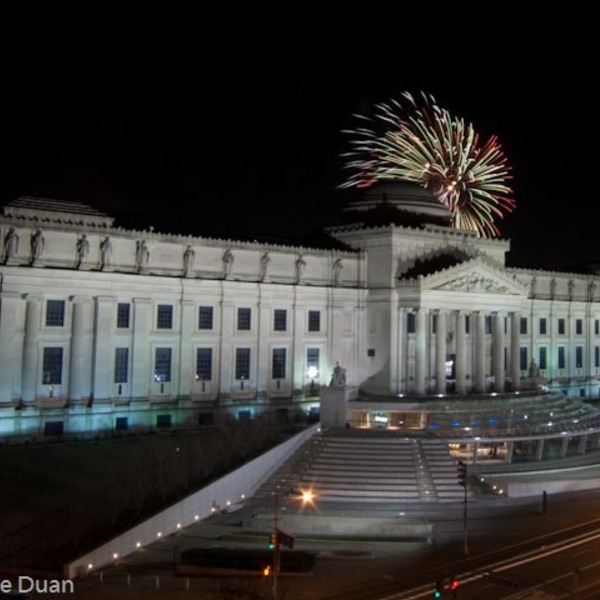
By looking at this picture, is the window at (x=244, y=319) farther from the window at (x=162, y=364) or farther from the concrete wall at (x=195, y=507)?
the concrete wall at (x=195, y=507)

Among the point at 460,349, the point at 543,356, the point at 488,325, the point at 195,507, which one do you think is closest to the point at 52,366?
the point at 195,507

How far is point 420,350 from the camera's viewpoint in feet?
269

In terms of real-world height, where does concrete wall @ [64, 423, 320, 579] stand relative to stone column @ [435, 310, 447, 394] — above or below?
below

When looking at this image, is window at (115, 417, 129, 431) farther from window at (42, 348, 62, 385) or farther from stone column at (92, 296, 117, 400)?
window at (42, 348, 62, 385)

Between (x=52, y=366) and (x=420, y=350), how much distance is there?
3450 centimetres

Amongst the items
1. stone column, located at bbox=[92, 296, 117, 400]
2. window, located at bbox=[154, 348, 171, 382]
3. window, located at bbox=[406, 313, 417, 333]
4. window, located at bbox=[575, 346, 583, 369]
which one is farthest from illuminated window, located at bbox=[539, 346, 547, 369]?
stone column, located at bbox=[92, 296, 117, 400]

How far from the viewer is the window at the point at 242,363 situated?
7569cm

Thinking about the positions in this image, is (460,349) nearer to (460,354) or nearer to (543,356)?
(460,354)

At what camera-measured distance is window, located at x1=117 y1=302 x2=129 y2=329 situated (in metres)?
68.1

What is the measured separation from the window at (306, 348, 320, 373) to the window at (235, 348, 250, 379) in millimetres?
6877

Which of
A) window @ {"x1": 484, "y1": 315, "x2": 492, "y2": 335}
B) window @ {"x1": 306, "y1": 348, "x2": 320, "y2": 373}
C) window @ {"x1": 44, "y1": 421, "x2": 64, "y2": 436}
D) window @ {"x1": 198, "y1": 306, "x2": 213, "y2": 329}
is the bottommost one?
window @ {"x1": 44, "y1": 421, "x2": 64, "y2": 436}

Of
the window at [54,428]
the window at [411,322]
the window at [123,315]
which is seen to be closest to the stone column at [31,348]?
the window at [54,428]

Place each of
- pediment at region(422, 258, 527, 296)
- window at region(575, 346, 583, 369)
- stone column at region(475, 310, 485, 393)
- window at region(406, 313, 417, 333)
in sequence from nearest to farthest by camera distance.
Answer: pediment at region(422, 258, 527, 296)
window at region(406, 313, 417, 333)
stone column at region(475, 310, 485, 393)
window at region(575, 346, 583, 369)

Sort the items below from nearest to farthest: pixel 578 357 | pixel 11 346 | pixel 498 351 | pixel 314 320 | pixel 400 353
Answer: pixel 11 346, pixel 314 320, pixel 400 353, pixel 498 351, pixel 578 357
